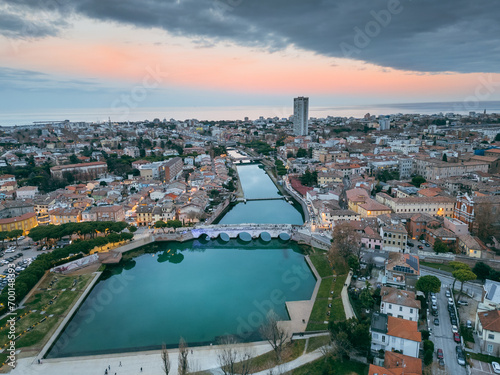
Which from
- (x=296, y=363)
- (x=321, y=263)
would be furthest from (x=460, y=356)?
(x=321, y=263)

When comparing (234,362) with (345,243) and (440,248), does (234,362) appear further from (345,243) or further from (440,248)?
(440,248)

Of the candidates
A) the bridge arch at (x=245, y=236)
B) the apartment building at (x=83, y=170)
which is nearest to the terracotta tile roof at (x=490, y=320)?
the bridge arch at (x=245, y=236)

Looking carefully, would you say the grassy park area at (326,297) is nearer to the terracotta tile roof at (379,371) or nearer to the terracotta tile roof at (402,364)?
the terracotta tile roof at (402,364)

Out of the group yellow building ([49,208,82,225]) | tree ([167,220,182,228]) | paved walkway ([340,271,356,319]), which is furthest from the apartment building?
paved walkway ([340,271,356,319])

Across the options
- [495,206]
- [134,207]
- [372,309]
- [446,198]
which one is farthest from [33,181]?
[495,206]

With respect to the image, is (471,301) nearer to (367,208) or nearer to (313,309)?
(313,309)
